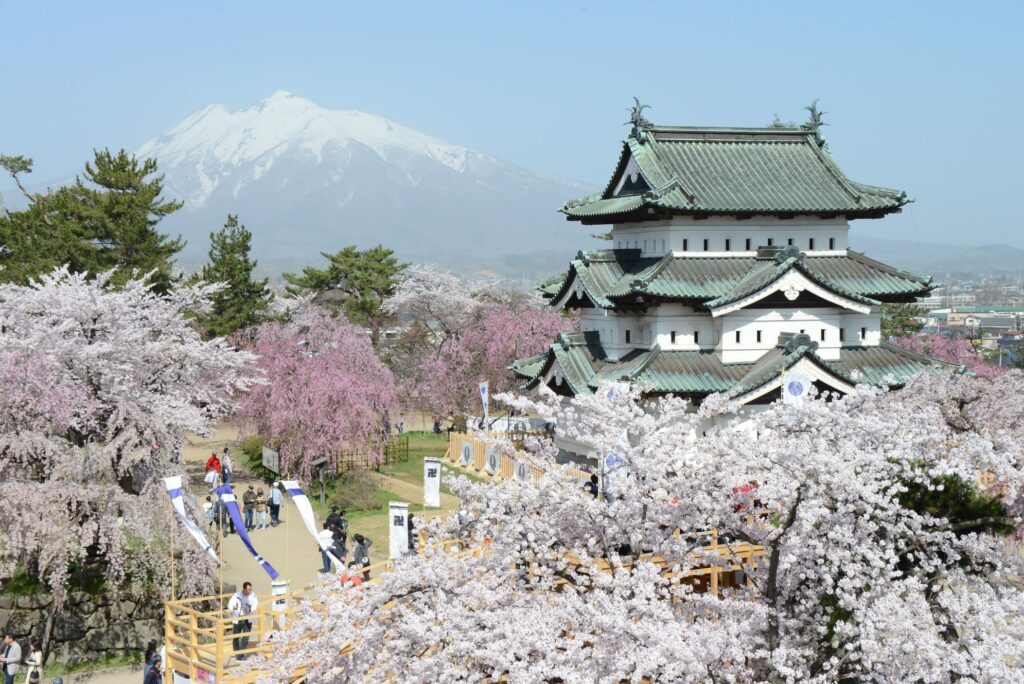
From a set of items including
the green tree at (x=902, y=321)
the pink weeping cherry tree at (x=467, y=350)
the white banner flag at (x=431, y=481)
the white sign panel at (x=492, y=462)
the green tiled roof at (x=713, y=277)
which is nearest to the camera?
the white banner flag at (x=431, y=481)

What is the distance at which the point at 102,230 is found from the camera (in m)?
45.2

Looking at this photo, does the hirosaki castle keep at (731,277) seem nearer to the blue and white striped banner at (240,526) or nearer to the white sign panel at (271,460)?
the white sign panel at (271,460)

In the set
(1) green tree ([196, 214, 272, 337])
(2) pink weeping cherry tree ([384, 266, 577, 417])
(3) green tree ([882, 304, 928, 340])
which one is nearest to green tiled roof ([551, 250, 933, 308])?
(2) pink weeping cherry tree ([384, 266, 577, 417])

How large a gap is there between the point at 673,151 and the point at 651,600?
2135 centimetres

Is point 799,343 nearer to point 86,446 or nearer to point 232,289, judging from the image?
point 86,446

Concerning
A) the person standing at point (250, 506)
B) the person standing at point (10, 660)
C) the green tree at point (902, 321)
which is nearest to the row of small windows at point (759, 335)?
the person standing at point (250, 506)

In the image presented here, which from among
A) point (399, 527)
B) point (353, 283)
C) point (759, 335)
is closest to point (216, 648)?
point (399, 527)

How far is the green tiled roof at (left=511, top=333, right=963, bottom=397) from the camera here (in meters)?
28.0

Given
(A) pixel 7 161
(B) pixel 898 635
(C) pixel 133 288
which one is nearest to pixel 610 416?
(B) pixel 898 635

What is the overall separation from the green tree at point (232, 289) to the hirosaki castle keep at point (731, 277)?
84.9 feet

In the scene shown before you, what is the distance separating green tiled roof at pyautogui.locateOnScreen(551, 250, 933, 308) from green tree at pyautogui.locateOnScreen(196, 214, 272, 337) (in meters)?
26.5

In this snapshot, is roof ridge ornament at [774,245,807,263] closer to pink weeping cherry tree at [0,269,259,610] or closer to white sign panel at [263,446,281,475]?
white sign panel at [263,446,281,475]

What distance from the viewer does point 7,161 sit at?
5834cm

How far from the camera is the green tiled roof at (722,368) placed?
91.9ft
